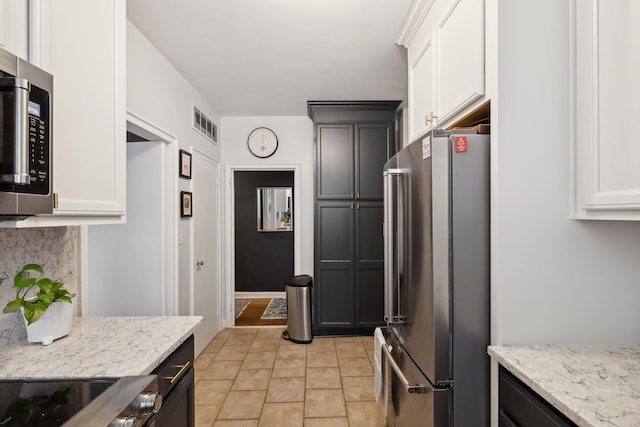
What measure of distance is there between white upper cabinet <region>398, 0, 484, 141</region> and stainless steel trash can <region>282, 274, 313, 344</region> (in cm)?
211

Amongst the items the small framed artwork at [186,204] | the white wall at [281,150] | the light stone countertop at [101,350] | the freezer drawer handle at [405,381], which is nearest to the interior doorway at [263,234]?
the white wall at [281,150]

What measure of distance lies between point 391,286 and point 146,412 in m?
1.24

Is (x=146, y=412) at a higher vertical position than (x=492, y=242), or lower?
lower

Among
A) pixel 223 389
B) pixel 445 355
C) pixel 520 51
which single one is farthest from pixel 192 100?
pixel 445 355

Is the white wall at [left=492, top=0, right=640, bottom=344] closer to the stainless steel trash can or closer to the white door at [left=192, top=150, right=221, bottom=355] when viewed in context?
the stainless steel trash can

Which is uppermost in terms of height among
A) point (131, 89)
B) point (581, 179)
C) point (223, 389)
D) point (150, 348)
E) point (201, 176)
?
point (131, 89)

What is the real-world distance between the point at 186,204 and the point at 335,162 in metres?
1.67

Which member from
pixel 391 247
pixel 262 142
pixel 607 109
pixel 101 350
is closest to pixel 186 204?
pixel 262 142

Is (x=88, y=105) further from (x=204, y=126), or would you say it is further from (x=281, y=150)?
(x=281, y=150)

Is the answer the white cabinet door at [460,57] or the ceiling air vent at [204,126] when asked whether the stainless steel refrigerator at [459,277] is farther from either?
the ceiling air vent at [204,126]

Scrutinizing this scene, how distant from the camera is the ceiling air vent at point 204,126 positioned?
11.0 ft

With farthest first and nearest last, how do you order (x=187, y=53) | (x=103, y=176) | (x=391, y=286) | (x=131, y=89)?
(x=187, y=53)
(x=131, y=89)
(x=391, y=286)
(x=103, y=176)

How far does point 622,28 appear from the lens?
105 centimetres

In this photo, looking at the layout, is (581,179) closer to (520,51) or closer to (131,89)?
(520,51)
